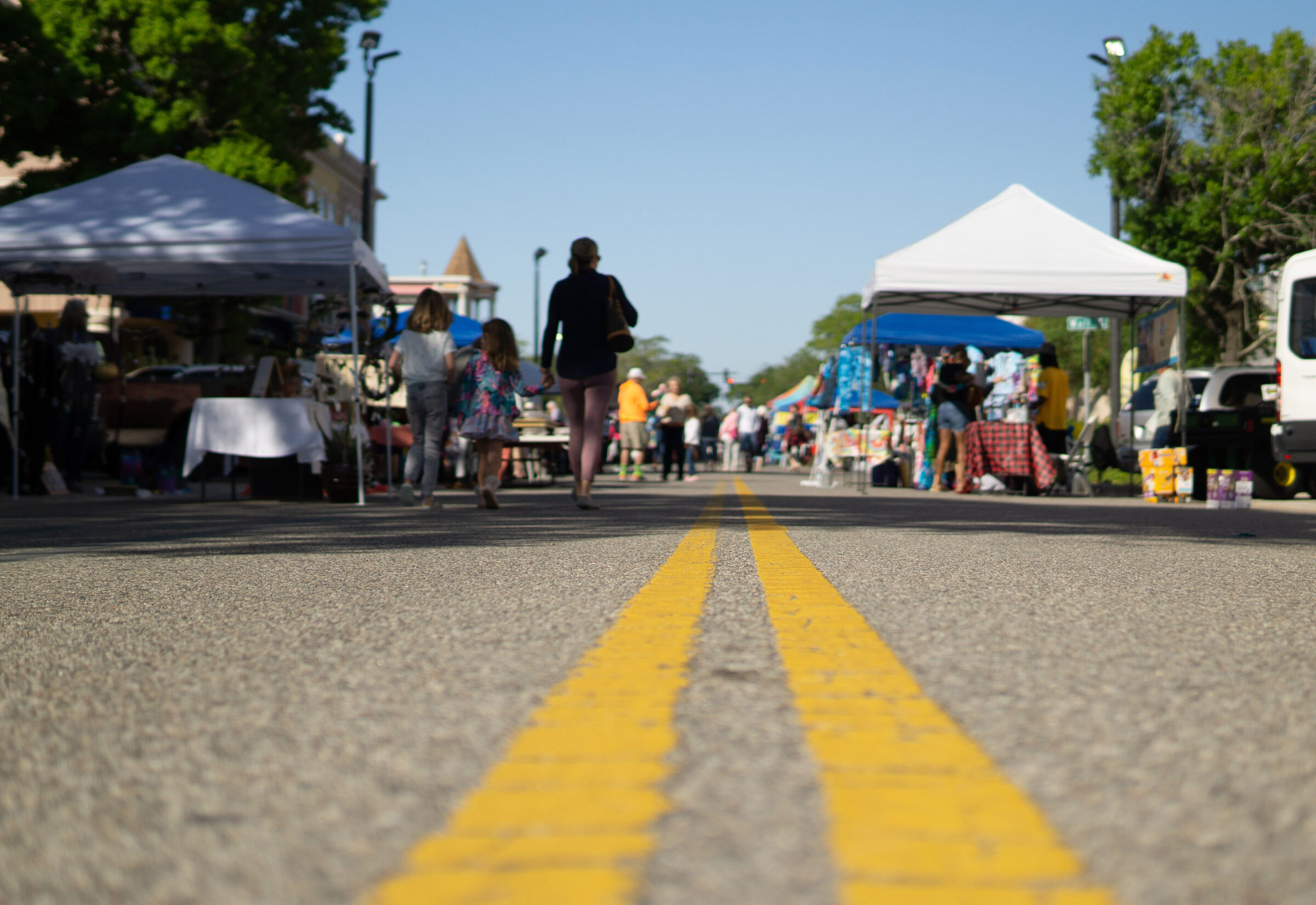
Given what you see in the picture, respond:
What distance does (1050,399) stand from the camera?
1803cm

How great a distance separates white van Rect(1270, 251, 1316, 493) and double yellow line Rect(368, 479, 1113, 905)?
12.8 m

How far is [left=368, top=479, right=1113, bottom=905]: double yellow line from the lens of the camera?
1.51 meters

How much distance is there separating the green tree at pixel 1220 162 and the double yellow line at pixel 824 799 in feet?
122

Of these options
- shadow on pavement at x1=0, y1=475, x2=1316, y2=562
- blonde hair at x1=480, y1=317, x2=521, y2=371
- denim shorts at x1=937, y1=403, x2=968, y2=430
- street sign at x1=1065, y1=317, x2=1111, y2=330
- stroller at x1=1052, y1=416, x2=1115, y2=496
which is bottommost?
shadow on pavement at x1=0, y1=475, x2=1316, y2=562

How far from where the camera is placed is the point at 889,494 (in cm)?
1630

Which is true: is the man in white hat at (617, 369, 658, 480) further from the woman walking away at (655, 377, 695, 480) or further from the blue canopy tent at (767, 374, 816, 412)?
the blue canopy tent at (767, 374, 816, 412)

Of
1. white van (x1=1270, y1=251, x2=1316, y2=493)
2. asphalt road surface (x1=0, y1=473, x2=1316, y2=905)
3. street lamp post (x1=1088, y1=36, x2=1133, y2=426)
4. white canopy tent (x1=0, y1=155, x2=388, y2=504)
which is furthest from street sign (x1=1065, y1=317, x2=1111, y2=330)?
asphalt road surface (x1=0, y1=473, x2=1316, y2=905)

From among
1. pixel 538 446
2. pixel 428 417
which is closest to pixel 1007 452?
pixel 538 446

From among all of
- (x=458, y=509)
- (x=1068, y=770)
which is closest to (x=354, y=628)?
(x=1068, y=770)

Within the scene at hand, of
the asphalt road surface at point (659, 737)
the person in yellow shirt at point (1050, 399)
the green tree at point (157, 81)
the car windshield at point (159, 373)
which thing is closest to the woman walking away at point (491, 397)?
the asphalt road surface at point (659, 737)

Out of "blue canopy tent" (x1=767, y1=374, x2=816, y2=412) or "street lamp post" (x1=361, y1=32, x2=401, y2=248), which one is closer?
"street lamp post" (x1=361, y1=32, x2=401, y2=248)

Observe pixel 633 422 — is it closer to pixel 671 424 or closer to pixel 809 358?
pixel 671 424

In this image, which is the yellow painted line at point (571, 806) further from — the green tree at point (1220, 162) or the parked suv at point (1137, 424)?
the green tree at point (1220, 162)

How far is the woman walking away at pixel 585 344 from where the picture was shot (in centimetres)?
1102
